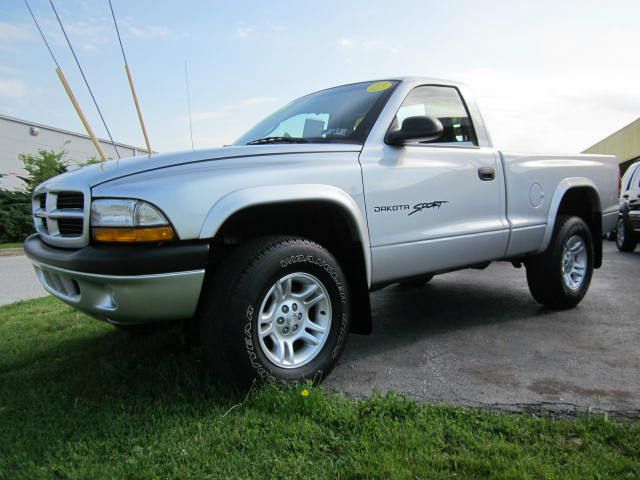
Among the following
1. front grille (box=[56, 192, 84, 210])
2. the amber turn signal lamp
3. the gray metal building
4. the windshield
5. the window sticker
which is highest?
the window sticker

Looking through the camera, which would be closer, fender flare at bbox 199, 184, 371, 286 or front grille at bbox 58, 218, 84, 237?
fender flare at bbox 199, 184, 371, 286

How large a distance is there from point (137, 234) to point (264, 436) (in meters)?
1.07

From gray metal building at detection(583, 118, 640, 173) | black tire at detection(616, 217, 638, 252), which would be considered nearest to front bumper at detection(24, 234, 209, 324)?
black tire at detection(616, 217, 638, 252)

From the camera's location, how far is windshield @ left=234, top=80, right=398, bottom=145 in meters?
3.41

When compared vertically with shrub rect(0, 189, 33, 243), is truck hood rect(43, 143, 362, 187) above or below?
above

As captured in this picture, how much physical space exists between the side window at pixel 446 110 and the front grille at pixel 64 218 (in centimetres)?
221

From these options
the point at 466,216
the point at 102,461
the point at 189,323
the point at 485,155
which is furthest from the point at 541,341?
the point at 102,461

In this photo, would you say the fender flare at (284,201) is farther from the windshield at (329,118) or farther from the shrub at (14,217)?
the shrub at (14,217)

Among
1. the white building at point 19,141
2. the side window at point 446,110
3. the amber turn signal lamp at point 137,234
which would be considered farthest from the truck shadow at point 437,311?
the white building at point 19,141

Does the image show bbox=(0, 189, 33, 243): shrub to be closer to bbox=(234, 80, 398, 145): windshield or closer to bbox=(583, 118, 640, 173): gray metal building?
bbox=(234, 80, 398, 145): windshield

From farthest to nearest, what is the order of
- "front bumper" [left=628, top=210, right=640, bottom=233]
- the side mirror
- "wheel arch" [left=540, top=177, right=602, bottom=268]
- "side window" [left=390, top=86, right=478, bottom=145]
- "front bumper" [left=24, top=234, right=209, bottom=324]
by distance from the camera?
"front bumper" [left=628, top=210, right=640, bottom=233] < "wheel arch" [left=540, top=177, right=602, bottom=268] < "side window" [left=390, top=86, right=478, bottom=145] < the side mirror < "front bumper" [left=24, top=234, right=209, bottom=324]

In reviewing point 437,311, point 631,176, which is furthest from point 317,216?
point 631,176

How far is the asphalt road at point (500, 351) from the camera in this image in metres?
2.91

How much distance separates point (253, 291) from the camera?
2611 millimetres
